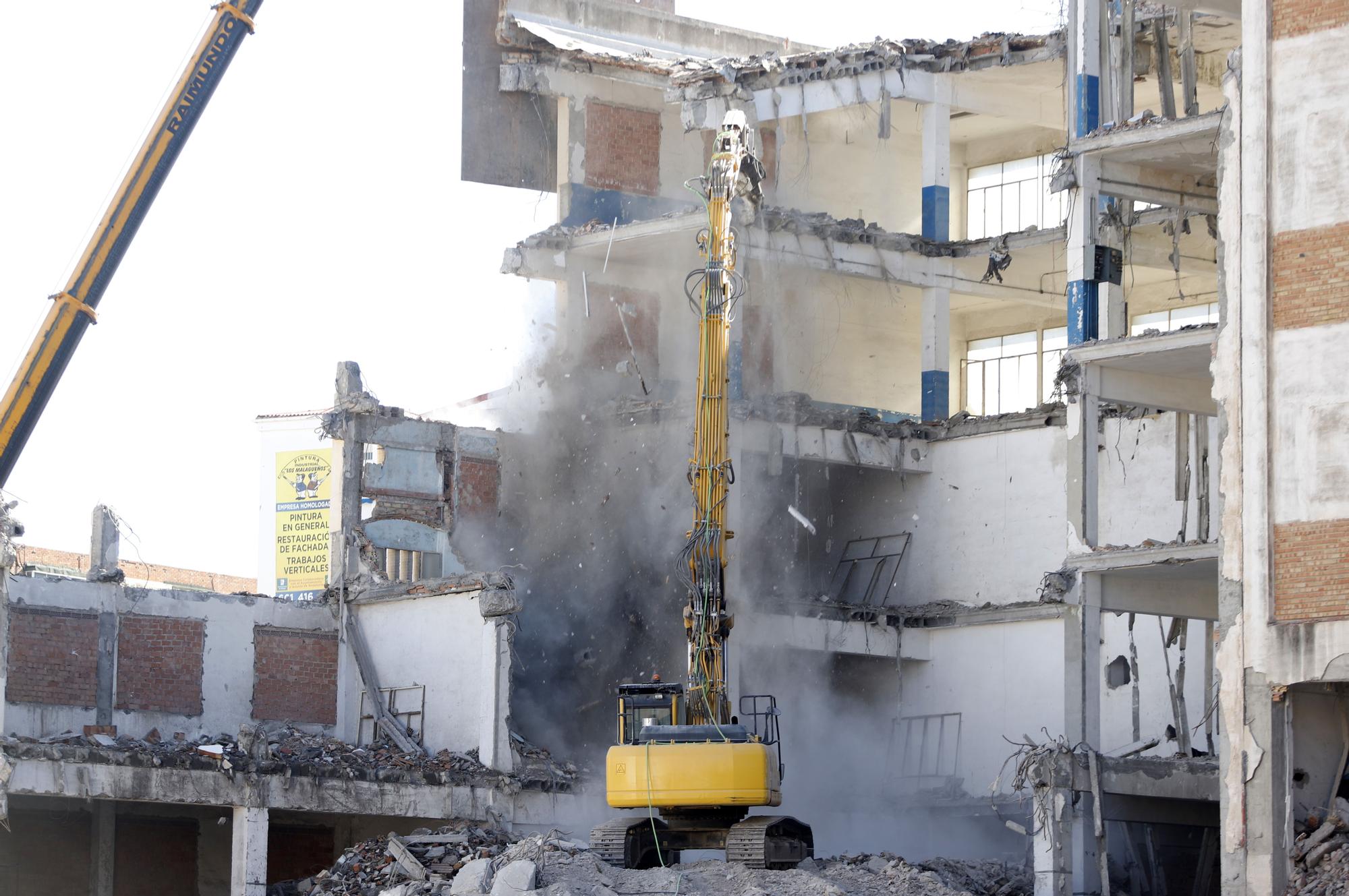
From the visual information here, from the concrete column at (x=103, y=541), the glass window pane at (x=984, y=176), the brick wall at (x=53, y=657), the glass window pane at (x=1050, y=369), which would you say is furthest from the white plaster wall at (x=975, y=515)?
the brick wall at (x=53, y=657)

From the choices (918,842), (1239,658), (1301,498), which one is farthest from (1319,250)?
(918,842)

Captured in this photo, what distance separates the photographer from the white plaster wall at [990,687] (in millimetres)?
32125

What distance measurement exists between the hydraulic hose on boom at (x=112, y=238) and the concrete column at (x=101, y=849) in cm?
496

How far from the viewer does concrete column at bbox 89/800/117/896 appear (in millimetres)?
29188

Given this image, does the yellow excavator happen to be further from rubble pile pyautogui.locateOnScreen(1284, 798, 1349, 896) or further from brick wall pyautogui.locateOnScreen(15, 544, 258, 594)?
brick wall pyautogui.locateOnScreen(15, 544, 258, 594)

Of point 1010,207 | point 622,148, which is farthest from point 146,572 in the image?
point 1010,207

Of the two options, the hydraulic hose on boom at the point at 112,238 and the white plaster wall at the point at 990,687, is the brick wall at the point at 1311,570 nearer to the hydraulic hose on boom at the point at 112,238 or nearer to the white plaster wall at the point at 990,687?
the white plaster wall at the point at 990,687

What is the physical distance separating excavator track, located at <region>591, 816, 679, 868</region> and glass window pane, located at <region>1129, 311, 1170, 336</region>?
1760cm

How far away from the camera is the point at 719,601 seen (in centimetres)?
2658

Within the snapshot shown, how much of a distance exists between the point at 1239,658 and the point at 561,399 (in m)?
17.3

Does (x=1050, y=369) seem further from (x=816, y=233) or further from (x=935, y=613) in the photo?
(x=935, y=613)

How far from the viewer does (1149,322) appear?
39.4 m

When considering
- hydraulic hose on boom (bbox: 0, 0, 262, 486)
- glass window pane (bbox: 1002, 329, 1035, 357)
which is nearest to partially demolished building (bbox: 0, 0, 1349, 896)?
glass window pane (bbox: 1002, 329, 1035, 357)

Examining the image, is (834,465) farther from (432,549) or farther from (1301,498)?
(1301,498)
